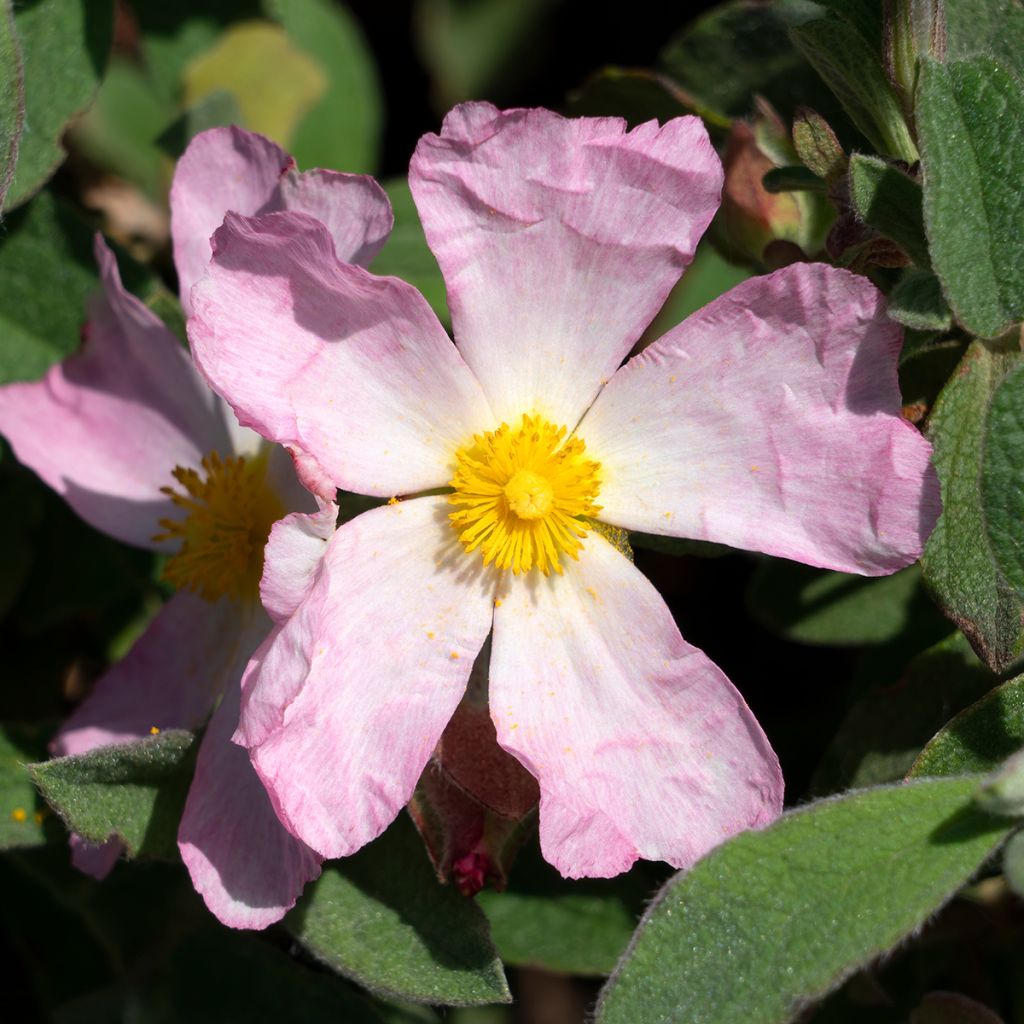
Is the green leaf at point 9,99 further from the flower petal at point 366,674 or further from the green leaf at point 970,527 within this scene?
the green leaf at point 970,527

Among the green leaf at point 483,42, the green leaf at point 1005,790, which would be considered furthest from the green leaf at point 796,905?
the green leaf at point 483,42

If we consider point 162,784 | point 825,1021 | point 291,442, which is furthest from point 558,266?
point 825,1021

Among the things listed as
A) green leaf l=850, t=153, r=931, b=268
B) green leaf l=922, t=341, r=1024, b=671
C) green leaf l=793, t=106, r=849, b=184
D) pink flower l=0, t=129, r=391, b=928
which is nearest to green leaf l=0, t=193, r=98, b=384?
pink flower l=0, t=129, r=391, b=928

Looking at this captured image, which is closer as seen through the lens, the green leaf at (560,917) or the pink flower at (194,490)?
the pink flower at (194,490)

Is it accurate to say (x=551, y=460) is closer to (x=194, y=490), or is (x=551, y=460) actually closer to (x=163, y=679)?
(x=194, y=490)

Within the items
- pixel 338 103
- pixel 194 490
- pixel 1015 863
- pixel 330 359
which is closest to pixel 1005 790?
pixel 1015 863

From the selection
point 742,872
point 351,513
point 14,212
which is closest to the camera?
point 742,872

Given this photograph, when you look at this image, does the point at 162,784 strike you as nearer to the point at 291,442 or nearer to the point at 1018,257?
the point at 291,442
